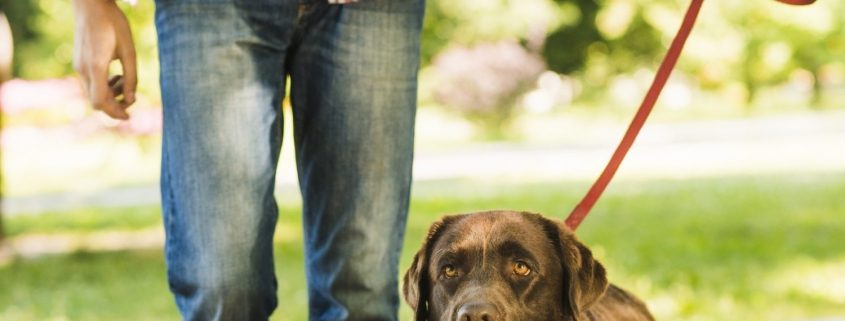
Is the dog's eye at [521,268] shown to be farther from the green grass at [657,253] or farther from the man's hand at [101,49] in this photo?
the green grass at [657,253]

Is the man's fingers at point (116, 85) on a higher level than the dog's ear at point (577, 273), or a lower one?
higher

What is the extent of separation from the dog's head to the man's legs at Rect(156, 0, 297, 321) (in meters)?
0.54

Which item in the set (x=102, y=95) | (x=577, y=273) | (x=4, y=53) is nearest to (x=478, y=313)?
(x=577, y=273)

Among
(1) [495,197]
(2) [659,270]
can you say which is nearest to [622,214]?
(1) [495,197]

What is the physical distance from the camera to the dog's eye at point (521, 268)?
3344 millimetres

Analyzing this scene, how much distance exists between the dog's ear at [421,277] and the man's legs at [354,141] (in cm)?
7

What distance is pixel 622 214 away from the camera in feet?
42.6

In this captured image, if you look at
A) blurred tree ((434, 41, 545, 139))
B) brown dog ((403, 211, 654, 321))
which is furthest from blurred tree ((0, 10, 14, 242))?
blurred tree ((434, 41, 545, 139))

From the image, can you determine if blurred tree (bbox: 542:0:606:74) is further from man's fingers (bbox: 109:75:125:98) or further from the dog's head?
man's fingers (bbox: 109:75:125:98)

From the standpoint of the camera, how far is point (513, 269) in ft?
11.0

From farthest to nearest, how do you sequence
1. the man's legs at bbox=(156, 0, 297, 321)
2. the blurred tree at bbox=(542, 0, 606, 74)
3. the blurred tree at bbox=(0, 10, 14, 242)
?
the blurred tree at bbox=(542, 0, 606, 74), the blurred tree at bbox=(0, 10, 14, 242), the man's legs at bbox=(156, 0, 297, 321)

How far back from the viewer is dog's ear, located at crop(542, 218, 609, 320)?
3367mm

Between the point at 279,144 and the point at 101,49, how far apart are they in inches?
21.3

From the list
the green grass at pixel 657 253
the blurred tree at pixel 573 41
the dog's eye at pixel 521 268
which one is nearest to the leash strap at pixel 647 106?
the dog's eye at pixel 521 268
